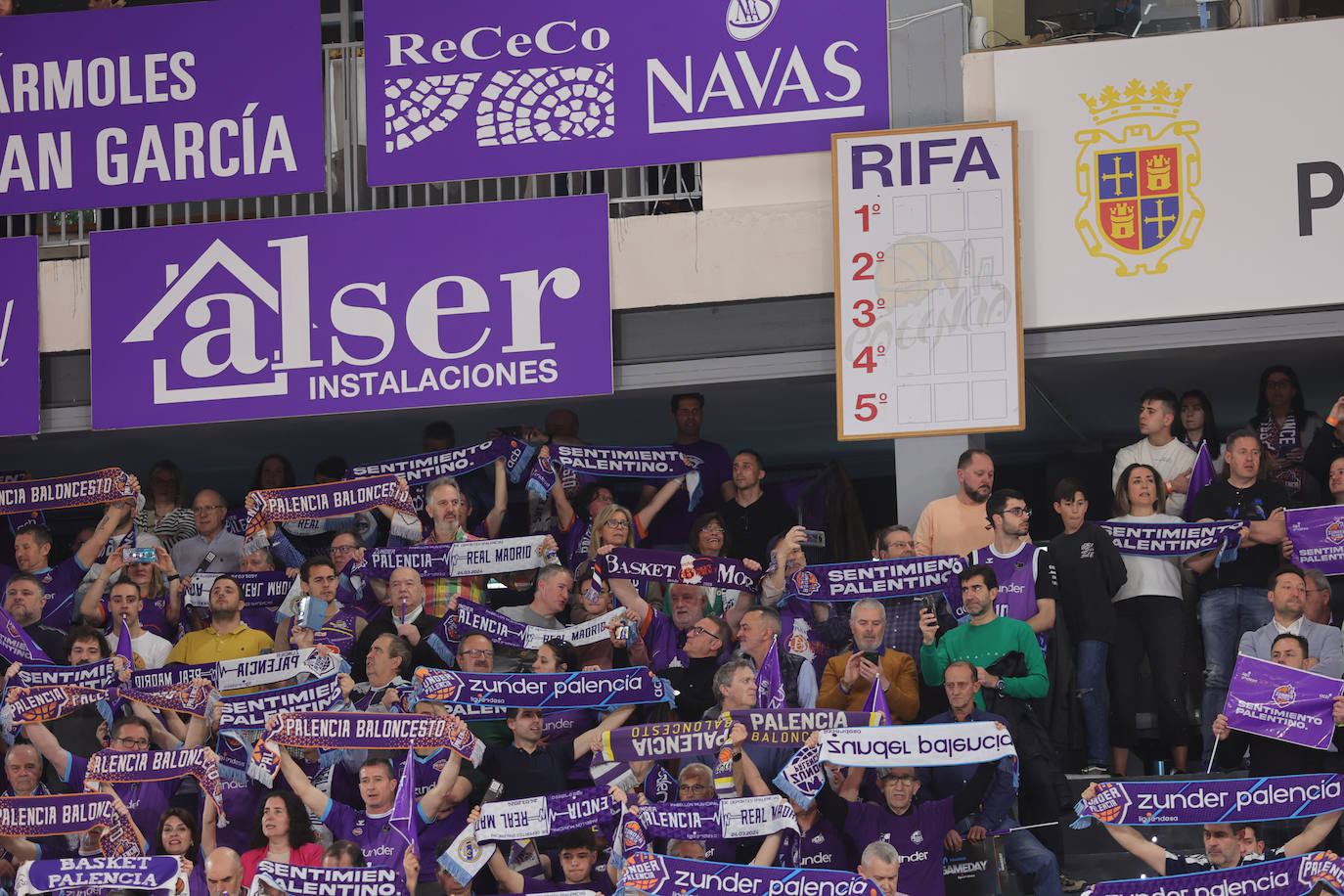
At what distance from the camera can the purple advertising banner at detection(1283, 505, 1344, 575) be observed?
11164mm

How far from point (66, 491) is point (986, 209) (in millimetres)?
6264

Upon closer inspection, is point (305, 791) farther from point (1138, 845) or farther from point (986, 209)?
point (986, 209)

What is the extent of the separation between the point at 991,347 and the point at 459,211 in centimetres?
368

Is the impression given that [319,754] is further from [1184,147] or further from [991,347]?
[1184,147]

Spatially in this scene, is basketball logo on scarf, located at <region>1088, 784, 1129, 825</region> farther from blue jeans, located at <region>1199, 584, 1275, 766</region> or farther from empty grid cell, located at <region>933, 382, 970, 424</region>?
empty grid cell, located at <region>933, 382, 970, 424</region>

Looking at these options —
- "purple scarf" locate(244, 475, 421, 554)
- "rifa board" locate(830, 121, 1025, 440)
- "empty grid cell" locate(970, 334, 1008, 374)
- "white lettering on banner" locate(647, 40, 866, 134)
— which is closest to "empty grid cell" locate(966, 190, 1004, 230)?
"rifa board" locate(830, 121, 1025, 440)

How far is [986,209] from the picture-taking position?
500 inches

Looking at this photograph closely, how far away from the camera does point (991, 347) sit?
41.2 ft

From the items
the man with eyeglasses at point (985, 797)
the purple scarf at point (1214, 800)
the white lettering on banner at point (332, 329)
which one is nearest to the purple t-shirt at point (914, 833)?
the man with eyeglasses at point (985, 797)

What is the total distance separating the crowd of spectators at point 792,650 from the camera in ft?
34.1

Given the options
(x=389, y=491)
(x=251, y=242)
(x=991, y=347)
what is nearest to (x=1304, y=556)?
(x=991, y=347)

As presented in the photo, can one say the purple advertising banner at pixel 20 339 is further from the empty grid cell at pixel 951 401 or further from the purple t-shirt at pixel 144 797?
the empty grid cell at pixel 951 401

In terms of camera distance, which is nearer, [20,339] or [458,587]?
[458,587]

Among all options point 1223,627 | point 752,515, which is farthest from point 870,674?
point 752,515
